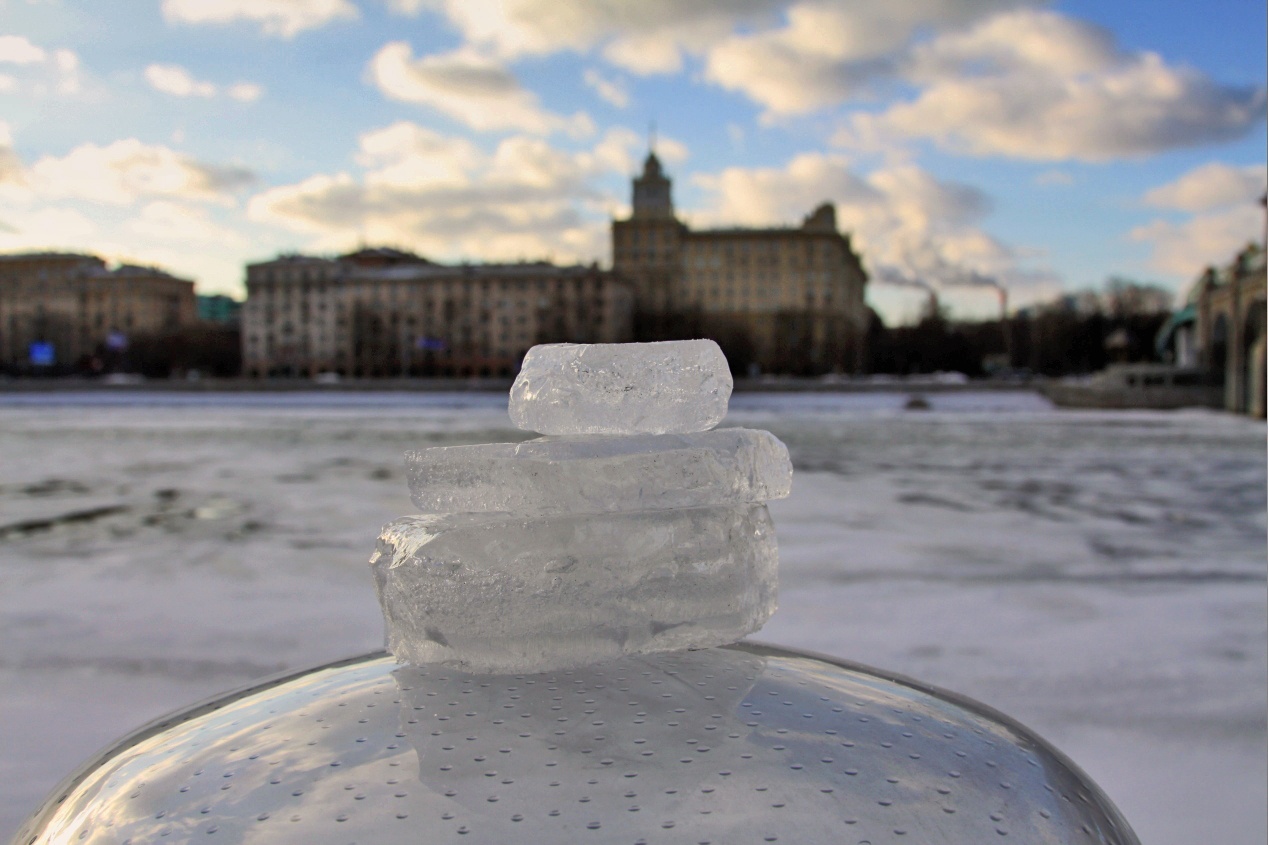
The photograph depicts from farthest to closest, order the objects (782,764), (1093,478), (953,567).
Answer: (1093,478) < (953,567) < (782,764)

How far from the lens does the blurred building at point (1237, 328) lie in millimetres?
28594

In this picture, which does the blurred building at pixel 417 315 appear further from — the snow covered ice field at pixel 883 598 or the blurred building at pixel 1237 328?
the snow covered ice field at pixel 883 598

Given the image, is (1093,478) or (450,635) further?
(1093,478)

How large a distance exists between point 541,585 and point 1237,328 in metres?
37.1

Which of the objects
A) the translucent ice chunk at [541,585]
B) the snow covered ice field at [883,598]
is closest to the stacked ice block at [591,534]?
the translucent ice chunk at [541,585]

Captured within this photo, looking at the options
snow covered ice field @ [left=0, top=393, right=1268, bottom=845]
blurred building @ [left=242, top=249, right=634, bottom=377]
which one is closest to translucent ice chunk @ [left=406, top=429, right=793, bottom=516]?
snow covered ice field @ [left=0, top=393, right=1268, bottom=845]

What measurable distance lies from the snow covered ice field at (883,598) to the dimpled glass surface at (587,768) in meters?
1.13

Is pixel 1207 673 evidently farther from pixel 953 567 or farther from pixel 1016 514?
pixel 1016 514

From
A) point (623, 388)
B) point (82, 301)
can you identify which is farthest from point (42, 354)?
point (623, 388)

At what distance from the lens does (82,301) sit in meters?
118

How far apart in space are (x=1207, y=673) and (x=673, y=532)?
3.04 metres

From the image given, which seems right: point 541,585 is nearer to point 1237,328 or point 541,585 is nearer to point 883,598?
point 883,598

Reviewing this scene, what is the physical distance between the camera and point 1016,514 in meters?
8.50

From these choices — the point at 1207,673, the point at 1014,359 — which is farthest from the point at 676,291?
the point at 1207,673
